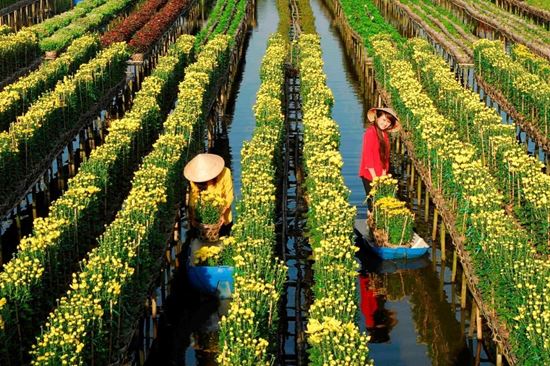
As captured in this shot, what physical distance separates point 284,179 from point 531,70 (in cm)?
1525

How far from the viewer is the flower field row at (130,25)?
4691 centimetres

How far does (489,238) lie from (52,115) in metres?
15.0

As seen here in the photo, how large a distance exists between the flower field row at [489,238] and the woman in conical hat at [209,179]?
5.42m

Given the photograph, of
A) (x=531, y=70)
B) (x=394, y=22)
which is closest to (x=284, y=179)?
(x=531, y=70)

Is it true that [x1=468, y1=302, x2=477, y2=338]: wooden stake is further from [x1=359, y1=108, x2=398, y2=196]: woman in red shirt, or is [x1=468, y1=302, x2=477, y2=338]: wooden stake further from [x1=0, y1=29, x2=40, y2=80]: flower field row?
[x1=0, y1=29, x2=40, y2=80]: flower field row

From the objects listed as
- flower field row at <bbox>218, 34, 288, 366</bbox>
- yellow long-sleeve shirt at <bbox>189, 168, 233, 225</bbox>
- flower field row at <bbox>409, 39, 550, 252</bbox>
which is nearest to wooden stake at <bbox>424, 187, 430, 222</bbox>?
flower field row at <bbox>409, 39, 550, 252</bbox>

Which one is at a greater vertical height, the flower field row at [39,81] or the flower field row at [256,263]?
the flower field row at [256,263]

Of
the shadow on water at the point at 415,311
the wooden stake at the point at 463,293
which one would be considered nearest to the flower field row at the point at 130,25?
the shadow on water at the point at 415,311

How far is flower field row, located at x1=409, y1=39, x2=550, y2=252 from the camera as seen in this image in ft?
73.5

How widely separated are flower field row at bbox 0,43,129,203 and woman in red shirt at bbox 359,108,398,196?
907 centimetres

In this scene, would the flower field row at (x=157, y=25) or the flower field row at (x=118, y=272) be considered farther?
the flower field row at (x=157, y=25)

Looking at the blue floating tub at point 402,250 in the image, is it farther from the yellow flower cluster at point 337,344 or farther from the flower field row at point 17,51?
the flower field row at point 17,51

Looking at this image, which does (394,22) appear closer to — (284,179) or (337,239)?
(284,179)

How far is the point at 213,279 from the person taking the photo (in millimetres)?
21547
